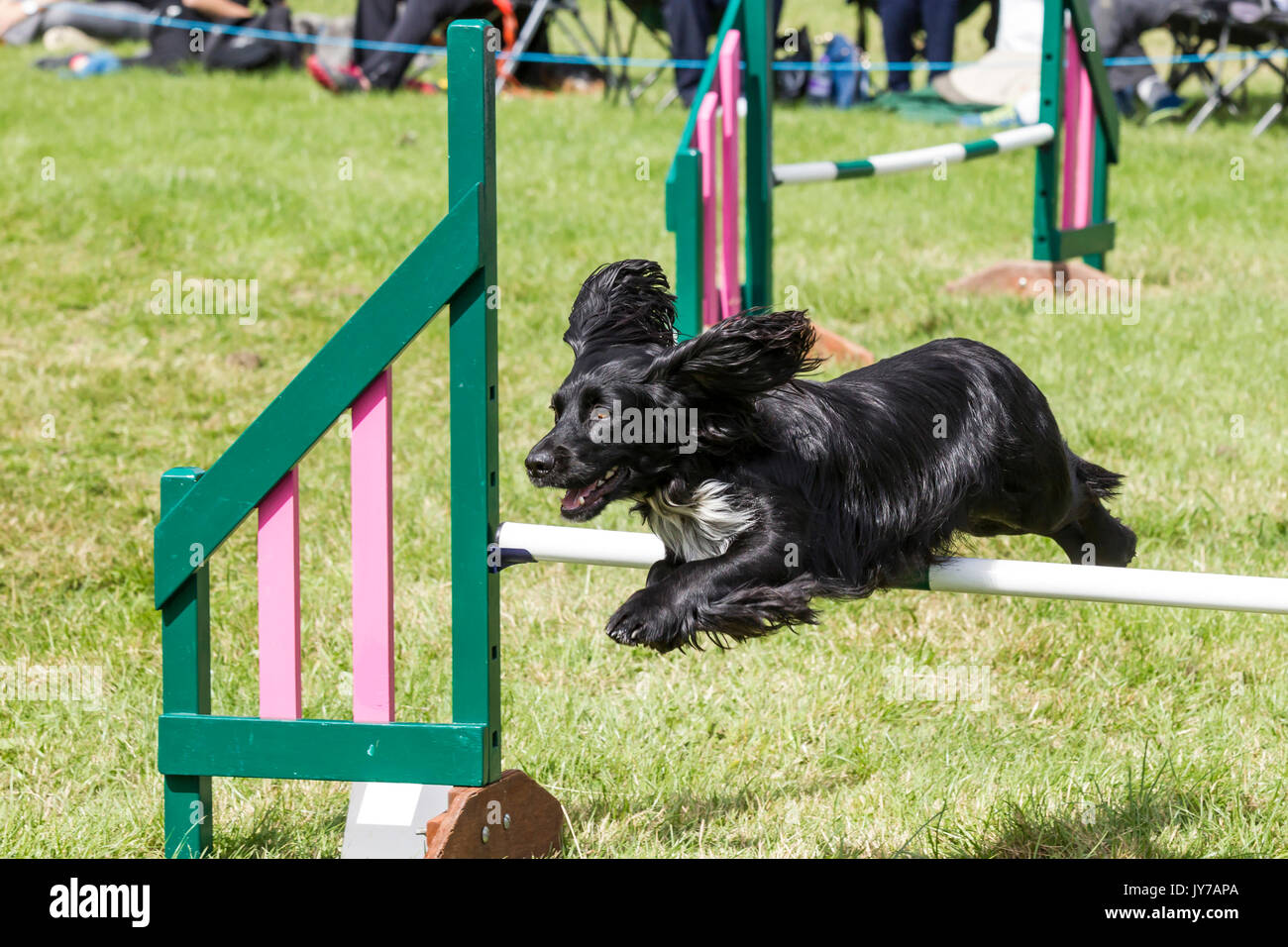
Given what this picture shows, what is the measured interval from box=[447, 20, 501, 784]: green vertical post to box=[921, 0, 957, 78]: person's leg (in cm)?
979

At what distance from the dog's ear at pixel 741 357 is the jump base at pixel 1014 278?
14.8 feet

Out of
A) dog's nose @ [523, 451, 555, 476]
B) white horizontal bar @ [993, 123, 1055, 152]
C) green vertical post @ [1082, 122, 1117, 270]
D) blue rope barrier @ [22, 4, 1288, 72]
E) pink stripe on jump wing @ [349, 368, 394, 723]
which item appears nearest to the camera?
dog's nose @ [523, 451, 555, 476]

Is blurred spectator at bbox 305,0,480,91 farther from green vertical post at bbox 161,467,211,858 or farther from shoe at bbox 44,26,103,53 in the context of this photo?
green vertical post at bbox 161,467,211,858

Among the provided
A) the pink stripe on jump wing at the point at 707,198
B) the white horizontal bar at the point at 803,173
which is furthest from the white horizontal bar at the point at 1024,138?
the pink stripe on jump wing at the point at 707,198

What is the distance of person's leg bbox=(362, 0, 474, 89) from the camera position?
11.2 meters

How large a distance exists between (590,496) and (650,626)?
0.23 metres

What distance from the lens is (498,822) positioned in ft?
8.64

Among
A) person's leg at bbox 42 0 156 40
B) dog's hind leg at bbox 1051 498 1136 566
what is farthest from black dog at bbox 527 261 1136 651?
person's leg at bbox 42 0 156 40

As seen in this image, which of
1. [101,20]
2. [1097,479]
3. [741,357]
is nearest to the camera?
[741,357]

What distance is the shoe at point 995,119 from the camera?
10.5 metres

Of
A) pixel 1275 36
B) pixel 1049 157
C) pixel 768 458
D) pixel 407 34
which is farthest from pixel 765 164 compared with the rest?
pixel 1275 36

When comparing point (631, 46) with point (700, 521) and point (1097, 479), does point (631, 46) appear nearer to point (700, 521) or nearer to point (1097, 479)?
point (1097, 479)

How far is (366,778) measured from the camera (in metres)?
2.52

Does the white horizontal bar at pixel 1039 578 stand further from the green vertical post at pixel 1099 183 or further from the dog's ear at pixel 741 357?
the green vertical post at pixel 1099 183
